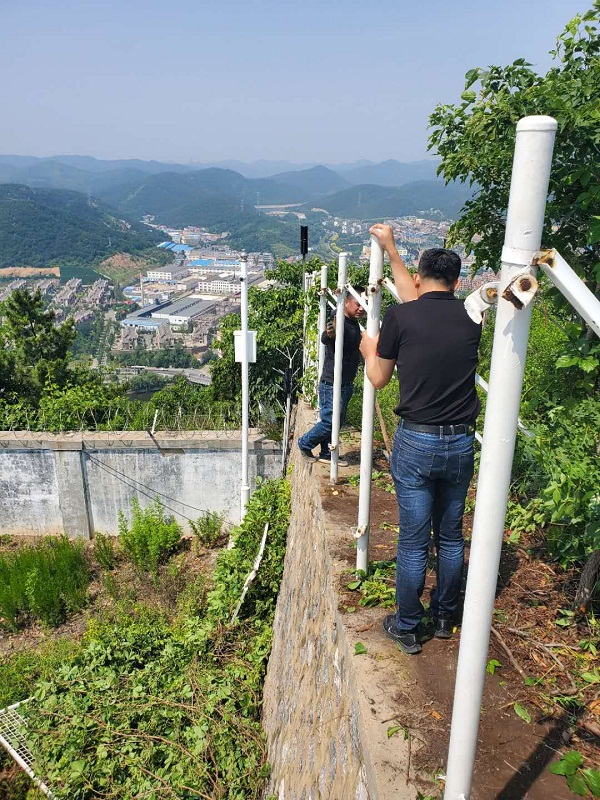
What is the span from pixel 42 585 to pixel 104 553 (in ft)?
3.88

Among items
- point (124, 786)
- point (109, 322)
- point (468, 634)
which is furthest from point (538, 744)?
point (109, 322)

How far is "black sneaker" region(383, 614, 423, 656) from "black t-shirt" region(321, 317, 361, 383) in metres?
2.55

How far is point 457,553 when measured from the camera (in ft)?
8.51

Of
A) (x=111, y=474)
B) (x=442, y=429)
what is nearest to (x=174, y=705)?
(x=442, y=429)

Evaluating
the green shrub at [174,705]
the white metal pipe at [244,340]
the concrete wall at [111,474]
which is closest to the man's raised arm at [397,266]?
the green shrub at [174,705]

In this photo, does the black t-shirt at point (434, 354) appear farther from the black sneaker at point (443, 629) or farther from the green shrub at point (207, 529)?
the green shrub at point (207, 529)

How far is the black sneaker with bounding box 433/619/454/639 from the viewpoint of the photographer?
8.48 feet

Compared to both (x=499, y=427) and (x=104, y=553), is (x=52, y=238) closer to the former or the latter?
(x=104, y=553)

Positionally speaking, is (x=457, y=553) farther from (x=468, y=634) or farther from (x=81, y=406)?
(x=81, y=406)

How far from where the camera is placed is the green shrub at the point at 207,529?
30.6ft

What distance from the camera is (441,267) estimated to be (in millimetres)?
2354

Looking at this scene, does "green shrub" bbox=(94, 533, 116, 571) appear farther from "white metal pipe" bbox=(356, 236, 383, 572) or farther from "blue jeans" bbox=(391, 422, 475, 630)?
"blue jeans" bbox=(391, 422, 475, 630)

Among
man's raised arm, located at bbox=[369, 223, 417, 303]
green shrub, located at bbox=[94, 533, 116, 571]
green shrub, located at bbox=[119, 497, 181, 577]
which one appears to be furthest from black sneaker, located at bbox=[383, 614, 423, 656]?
green shrub, located at bbox=[94, 533, 116, 571]

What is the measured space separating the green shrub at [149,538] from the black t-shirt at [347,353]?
5018 millimetres
